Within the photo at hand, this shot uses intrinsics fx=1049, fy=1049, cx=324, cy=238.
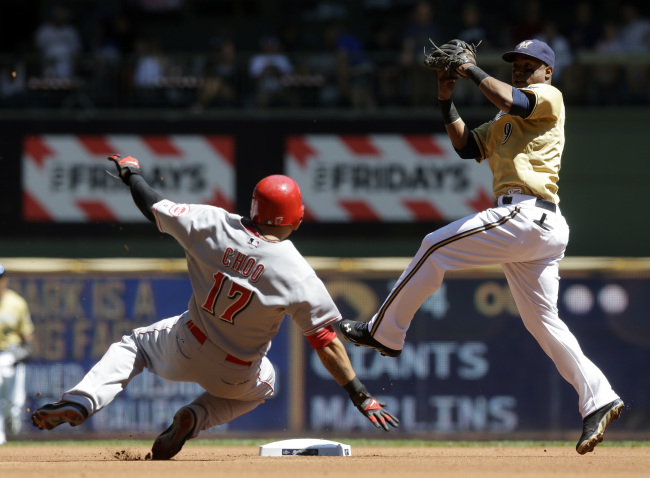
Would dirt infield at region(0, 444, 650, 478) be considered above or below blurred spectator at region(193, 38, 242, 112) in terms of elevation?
below

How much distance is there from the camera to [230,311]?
5836 mm

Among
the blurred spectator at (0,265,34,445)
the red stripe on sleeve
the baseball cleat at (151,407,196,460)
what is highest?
the red stripe on sleeve

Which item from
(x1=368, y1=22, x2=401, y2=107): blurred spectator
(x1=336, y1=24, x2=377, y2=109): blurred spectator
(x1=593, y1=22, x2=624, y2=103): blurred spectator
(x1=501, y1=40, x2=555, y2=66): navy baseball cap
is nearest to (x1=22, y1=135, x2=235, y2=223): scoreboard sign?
(x1=336, y1=24, x2=377, y2=109): blurred spectator

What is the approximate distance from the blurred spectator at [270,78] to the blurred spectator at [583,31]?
3.68m

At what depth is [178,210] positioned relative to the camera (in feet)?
19.4

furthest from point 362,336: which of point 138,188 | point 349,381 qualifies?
point 138,188

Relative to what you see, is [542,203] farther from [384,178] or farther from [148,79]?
[148,79]

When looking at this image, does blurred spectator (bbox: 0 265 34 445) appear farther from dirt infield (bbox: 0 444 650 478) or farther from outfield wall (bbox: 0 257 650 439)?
dirt infield (bbox: 0 444 650 478)

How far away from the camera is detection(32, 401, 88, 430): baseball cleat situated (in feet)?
18.4

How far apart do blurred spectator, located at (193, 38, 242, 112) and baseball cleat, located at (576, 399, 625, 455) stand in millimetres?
7644

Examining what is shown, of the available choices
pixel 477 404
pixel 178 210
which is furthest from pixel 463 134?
pixel 477 404

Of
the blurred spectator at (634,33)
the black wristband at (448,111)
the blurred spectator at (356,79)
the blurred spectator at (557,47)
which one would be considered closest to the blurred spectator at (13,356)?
the blurred spectator at (356,79)

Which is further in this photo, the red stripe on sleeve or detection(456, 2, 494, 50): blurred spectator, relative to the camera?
detection(456, 2, 494, 50): blurred spectator

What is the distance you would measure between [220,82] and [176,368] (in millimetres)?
7079
